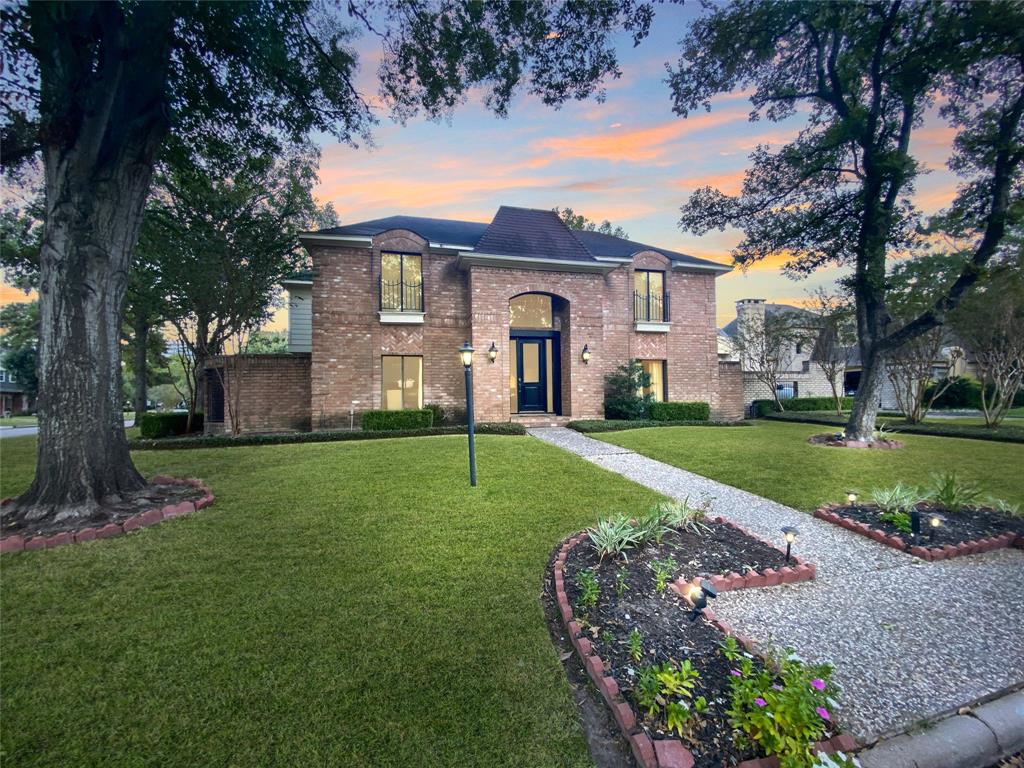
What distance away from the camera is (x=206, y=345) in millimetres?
11906

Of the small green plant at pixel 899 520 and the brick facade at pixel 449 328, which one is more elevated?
the brick facade at pixel 449 328

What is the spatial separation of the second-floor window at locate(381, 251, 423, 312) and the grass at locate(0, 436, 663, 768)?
8.72 meters

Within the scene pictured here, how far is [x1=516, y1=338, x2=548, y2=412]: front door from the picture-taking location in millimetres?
13469

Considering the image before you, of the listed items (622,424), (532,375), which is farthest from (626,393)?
(532,375)

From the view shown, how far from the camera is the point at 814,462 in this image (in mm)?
7621

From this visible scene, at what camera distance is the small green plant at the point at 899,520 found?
4188mm

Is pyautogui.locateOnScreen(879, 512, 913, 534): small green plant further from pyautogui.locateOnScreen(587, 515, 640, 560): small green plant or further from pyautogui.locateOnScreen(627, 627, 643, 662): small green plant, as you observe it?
pyautogui.locateOnScreen(627, 627, 643, 662): small green plant

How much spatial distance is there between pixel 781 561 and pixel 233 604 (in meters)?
4.36

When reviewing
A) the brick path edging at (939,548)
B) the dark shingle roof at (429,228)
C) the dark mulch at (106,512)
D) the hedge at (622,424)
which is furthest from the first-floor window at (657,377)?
the dark mulch at (106,512)

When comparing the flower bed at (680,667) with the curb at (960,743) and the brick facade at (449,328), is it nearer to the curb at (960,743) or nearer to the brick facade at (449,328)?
the curb at (960,743)

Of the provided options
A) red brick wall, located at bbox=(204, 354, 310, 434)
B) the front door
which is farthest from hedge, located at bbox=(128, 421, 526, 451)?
the front door

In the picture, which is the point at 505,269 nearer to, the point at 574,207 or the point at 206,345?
the point at 206,345

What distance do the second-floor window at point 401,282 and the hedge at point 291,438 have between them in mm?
4062

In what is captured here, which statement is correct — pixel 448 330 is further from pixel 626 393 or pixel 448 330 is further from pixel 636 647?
pixel 636 647
